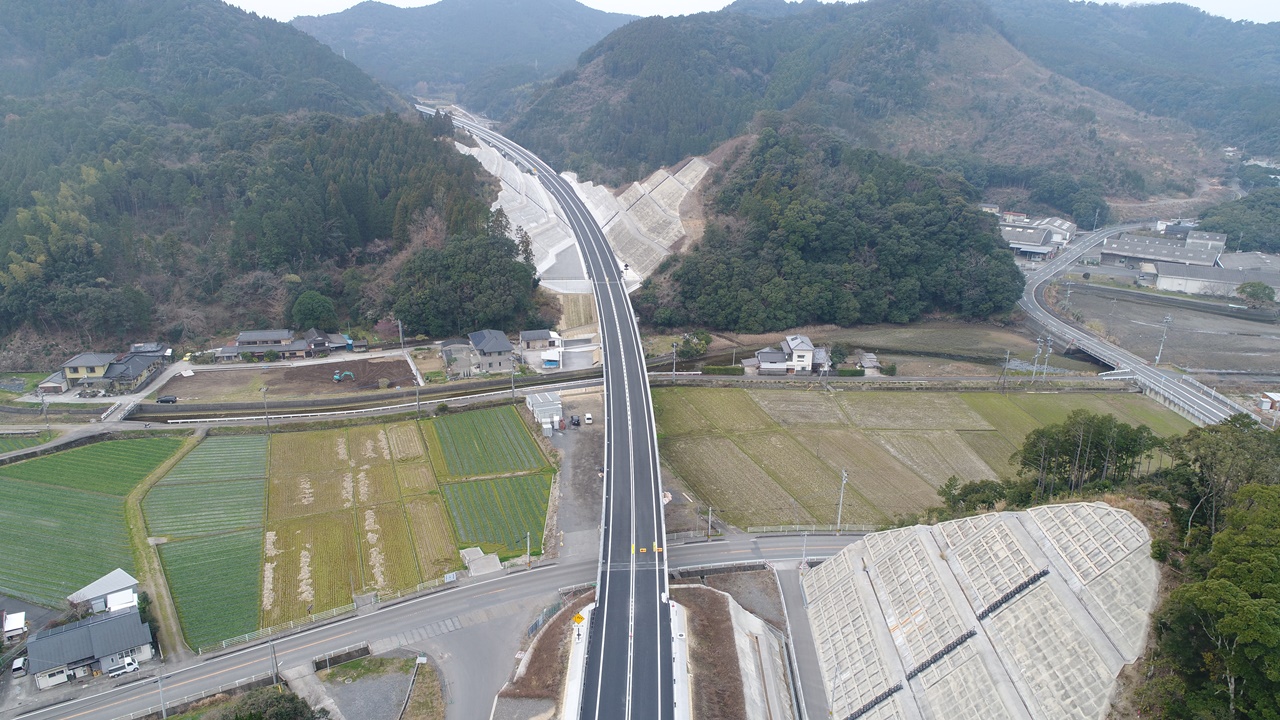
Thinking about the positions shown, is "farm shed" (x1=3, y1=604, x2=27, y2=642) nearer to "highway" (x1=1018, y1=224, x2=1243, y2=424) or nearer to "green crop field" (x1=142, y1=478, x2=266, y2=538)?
"green crop field" (x1=142, y1=478, x2=266, y2=538)

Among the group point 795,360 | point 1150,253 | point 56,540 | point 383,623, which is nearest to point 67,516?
point 56,540

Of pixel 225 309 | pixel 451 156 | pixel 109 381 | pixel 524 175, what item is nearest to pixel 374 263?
pixel 225 309

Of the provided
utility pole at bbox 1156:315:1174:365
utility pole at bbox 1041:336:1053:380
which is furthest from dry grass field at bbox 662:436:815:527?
utility pole at bbox 1156:315:1174:365

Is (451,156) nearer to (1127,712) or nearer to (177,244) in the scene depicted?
(177,244)

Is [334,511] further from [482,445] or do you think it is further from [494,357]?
[494,357]

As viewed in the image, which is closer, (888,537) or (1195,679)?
(1195,679)

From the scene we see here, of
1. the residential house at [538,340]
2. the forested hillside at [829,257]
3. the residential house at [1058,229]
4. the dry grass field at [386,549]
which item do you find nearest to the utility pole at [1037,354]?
the forested hillside at [829,257]

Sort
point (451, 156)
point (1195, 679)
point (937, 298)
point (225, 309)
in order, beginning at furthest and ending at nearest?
point (451, 156), point (937, 298), point (225, 309), point (1195, 679)
